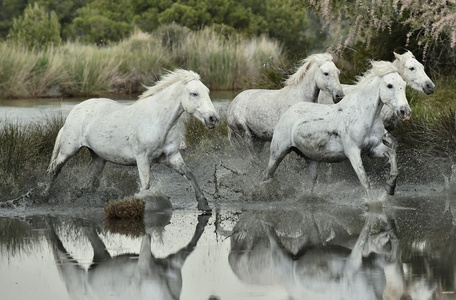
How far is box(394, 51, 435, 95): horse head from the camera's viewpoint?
14.3 meters

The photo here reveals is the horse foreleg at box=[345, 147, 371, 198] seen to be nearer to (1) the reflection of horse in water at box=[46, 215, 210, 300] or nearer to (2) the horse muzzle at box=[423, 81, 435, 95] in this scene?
(2) the horse muzzle at box=[423, 81, 435, 95]

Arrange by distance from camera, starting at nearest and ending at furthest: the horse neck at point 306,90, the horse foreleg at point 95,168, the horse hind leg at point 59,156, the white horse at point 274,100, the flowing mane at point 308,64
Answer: the horse hind leg at point 59,156, the horse foreleg at point 95,168, the white horse at point 274,100, the flowing mane at point 308,64, the horse neck at point 306,90

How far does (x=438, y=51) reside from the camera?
2080 cm

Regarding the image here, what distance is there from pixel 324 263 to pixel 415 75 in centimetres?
571

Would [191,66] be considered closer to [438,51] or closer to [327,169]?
[438,51]

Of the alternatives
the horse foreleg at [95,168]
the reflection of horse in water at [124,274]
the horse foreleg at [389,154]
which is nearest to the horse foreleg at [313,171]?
the horse foreleg at [389,154]

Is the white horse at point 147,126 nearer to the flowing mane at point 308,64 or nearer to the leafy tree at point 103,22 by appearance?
the flowing mane at point 308,64

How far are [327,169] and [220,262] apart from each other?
20.3 ft

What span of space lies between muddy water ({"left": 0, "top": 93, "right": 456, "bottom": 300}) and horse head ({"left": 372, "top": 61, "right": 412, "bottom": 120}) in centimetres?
117

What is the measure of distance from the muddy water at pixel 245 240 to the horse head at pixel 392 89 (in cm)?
117

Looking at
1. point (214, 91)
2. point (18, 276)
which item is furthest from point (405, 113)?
point (214, 91)

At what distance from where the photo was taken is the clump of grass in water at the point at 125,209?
40.5 feet

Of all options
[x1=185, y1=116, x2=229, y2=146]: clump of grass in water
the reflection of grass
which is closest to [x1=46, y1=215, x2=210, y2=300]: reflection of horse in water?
the reflection of grass

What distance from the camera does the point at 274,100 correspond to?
50.4 feet
